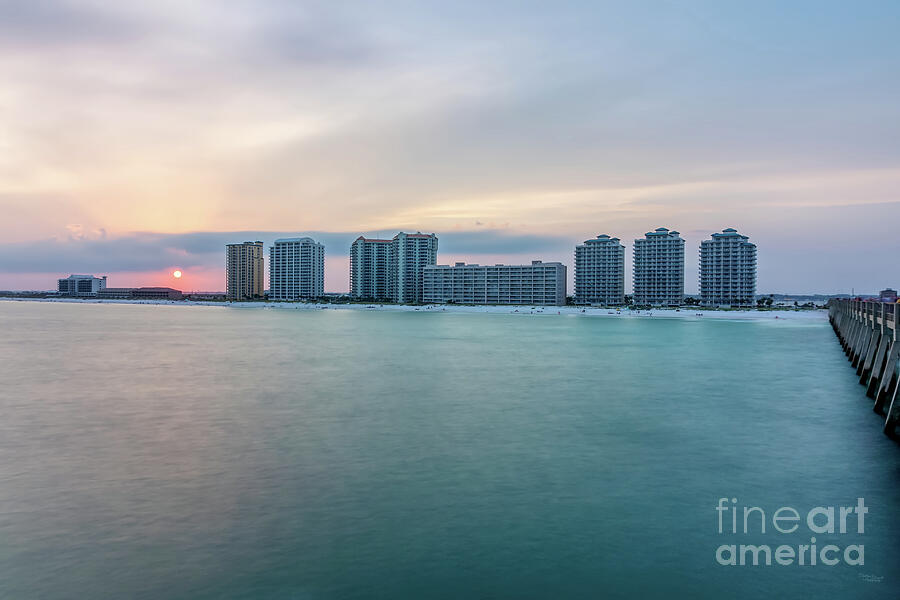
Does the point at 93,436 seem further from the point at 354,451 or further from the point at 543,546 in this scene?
the point at 543,546

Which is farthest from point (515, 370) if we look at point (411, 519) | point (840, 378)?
point (411, 519)

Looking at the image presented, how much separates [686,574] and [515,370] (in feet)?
108

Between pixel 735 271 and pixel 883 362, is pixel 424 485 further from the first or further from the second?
pixel 735 271

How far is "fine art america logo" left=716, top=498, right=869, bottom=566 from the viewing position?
1100cm

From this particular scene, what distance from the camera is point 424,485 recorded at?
51.6 feet

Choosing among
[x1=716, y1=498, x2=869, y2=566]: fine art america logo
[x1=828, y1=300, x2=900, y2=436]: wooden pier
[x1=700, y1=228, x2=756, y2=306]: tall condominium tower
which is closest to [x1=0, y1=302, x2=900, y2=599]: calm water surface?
[x1=716, y1=498, x2=869, y2=566]: fine art america logo

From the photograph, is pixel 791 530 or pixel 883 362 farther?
pixel 883 362

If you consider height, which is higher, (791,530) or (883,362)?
(883,362)

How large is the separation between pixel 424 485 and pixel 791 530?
8.08 meters

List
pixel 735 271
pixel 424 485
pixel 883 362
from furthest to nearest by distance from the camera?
pixel 735 271
pixel 883 362
pixel 424 485

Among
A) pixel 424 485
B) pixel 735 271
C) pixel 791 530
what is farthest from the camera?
pixel 735 271

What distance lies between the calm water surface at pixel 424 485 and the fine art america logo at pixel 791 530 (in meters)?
0.23

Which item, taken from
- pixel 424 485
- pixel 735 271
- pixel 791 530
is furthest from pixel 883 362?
pixel 735 271

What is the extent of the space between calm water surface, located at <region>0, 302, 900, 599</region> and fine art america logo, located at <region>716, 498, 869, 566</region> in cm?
23
